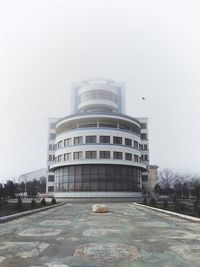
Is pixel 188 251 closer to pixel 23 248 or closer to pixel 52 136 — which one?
pixel 23 248

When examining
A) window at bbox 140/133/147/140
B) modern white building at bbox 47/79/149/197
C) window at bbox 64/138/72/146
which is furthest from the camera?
window at bbox 140/133/147/140

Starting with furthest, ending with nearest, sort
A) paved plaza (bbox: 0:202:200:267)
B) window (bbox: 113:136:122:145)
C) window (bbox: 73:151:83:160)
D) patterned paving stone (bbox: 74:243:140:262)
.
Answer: window (bbox: 113:136:122:145), window (bbox: 73:151:83:160), patterned paving stone (bbox: 74:243:140:262), paved plaza (bbox: 0:202:200:267)

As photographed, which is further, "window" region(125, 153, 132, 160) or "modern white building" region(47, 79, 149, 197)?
"window" region(125, 153, 132, 160)

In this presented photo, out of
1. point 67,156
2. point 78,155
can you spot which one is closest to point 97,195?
point 78,155

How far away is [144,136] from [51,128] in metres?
23.5

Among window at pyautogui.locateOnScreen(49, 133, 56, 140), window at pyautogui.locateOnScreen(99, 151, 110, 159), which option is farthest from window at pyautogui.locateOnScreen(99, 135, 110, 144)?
window at pyautogui.locateOnScreen(49, 133, 56, 140)

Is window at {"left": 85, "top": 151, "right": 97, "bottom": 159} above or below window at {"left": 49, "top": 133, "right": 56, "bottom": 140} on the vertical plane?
below

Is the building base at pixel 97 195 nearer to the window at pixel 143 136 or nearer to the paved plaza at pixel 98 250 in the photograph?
the window at pixel 143 136

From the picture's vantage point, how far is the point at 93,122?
48.8m

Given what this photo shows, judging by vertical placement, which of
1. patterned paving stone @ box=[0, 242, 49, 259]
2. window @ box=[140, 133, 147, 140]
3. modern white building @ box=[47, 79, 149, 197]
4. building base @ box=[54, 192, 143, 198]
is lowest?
building base @ box=[54, 192, 143, 198]

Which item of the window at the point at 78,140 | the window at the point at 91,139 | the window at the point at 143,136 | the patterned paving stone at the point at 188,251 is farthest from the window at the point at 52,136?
the patterned paving stone at the point at 188,251

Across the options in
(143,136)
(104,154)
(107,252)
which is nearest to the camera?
(107,252)

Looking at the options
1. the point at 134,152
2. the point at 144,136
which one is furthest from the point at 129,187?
the point at 144,136

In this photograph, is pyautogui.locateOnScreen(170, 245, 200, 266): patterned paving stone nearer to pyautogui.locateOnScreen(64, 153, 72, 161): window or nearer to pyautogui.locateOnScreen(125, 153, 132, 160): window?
pyautogui.locateOnScreen(125, 153, 132, 160): window
